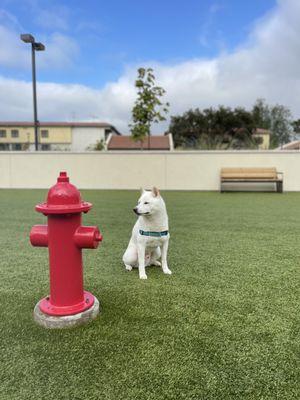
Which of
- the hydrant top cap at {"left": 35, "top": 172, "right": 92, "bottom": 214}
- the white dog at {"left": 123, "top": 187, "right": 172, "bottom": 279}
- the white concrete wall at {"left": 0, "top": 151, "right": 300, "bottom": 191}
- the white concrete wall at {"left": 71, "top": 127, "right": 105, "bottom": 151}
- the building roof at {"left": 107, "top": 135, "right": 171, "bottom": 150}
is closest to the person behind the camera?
the hydrant top cap at {"left": 35, "top": 172, "right": 92, "bottom": 214}

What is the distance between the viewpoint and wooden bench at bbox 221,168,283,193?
1276 cm

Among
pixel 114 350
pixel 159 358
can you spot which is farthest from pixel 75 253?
pixel 159 358

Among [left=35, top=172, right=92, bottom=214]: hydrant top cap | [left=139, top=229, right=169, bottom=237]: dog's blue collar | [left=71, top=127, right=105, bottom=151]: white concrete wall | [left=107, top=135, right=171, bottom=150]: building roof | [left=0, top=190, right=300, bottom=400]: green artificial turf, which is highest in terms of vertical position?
[left=71, top=127, right=105, bottom=151]: white concrete wall

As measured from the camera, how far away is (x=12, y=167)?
1443 cm

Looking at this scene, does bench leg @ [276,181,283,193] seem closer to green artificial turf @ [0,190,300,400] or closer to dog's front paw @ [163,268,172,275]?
green artificial turf @ [0,190,300,400]

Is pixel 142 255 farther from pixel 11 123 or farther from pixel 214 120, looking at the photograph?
pixel 11 123

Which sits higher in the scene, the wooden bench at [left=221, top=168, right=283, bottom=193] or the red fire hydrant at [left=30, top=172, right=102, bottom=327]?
the wooden bench at [left=221, top=168, right=283, bottom=193]

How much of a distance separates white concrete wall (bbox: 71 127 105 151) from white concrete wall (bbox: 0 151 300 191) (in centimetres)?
4649

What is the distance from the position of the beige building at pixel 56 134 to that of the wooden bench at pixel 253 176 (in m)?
48.7

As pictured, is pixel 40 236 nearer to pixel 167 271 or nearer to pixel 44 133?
pixel 167 271

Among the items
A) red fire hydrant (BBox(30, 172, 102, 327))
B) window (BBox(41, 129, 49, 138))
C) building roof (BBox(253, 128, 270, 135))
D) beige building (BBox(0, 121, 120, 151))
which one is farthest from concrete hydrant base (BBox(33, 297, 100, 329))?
window (BBox(41, 129, 49, 138))

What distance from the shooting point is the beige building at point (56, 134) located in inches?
2372

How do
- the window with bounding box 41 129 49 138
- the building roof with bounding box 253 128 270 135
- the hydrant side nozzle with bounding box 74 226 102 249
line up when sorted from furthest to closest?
the window with bounding box 41 129 49 138 < the building roof with bounding box 253 128 270 135 < the hydrant side nozzle with bounding box 74 226 102 249

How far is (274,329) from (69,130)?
6192 centimetres
